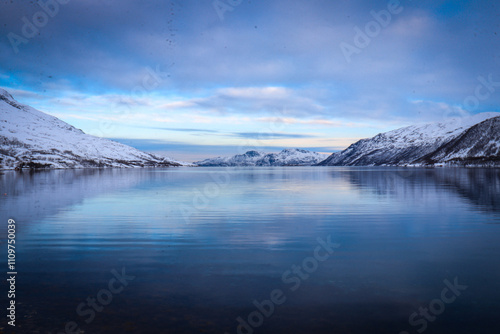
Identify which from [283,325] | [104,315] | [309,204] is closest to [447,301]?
[283,325]

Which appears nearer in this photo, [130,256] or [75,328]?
[75,328]

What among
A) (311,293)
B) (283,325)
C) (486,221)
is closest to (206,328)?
(283,325)

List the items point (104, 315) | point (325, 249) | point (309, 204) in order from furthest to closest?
point (309, 204)
point (325, 249)
point (104, 315)

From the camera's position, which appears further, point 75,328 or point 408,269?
point 408,269

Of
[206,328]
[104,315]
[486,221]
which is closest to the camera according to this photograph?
[206,328]

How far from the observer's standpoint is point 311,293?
37.5ft

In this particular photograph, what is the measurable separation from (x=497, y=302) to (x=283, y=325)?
6626mm

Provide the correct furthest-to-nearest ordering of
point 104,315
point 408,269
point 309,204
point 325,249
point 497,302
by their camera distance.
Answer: point 309,204, point 325,249, point 408,269, point 497,302, point 104,315

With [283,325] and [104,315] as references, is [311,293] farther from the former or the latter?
[104,315]

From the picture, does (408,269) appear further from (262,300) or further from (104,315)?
(104,315)

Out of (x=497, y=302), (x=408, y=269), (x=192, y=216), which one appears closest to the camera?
(x=497, y=302)

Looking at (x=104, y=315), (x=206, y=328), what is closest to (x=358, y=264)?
Result: (x=206, y=328)

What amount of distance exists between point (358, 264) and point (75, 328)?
417 inches

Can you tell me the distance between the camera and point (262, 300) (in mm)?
10867
